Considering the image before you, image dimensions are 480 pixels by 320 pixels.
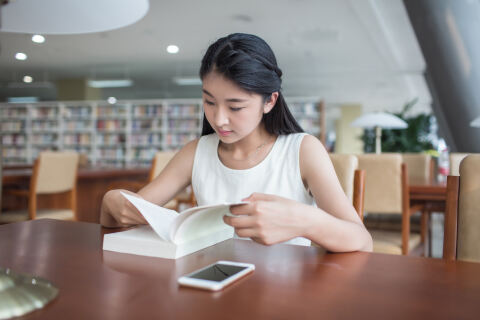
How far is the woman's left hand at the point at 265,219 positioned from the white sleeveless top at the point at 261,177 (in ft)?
1.30

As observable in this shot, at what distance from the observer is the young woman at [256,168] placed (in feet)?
2.37

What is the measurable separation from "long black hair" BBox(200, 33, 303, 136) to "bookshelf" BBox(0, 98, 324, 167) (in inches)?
298

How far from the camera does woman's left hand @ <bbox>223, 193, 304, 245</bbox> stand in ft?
2.24

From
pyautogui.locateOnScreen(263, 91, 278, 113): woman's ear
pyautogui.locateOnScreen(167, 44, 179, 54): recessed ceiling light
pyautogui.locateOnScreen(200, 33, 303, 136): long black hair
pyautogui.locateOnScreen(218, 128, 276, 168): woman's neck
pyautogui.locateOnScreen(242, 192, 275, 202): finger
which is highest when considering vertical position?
pyautogui.locateOnScreen(167, 44, 179, 54): recessed ceiling light

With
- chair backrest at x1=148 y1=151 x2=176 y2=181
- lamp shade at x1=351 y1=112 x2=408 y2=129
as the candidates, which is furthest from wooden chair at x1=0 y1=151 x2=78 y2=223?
lamp shade at x1=351 y1=112 x2=408 y2=129

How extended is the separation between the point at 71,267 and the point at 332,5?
17.2ft

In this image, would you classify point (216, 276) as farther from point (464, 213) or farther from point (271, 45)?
point (271, 45)

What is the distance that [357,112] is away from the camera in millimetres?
16016

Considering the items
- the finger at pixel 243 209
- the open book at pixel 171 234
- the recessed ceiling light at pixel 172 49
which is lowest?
the open book at pixel 171 234

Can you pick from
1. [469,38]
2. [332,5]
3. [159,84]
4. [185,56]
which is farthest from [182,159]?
[159,84]

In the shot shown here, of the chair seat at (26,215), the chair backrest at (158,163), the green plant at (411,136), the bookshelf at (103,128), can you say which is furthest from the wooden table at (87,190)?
the bookshelf at (103,128)

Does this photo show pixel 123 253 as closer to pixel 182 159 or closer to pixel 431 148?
pixel 182 159

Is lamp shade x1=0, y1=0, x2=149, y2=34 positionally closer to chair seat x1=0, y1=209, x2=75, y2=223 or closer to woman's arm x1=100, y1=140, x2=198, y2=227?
woman's arm x1=100, y1=140, x2=198, y2=227

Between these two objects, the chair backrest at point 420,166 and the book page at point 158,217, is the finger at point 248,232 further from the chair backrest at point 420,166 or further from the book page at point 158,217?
the chair backrest at point 420,166
